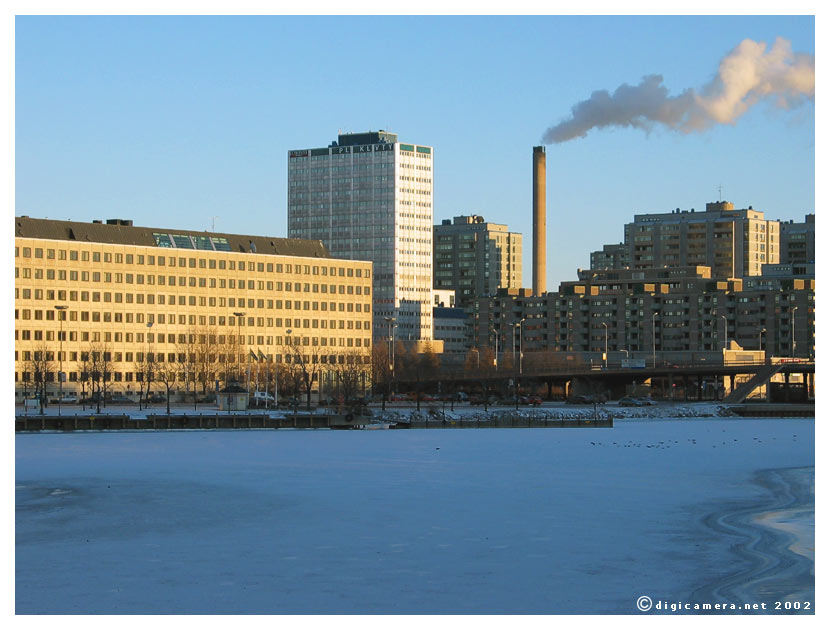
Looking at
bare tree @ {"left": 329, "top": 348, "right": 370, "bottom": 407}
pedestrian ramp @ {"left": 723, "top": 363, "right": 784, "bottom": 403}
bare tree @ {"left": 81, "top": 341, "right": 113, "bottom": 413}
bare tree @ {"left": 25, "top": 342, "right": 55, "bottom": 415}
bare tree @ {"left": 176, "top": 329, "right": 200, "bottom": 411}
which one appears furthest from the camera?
bare tree @ {"left": 176, "top": 329, "right": 200, "bottom": 411}

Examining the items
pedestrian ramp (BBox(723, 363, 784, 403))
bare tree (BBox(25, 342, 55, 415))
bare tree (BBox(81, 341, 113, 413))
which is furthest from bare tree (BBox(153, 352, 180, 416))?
pedestrian ramp (BBox(723, 363, 784, 403))

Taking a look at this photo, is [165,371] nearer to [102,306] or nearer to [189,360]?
[189,360]

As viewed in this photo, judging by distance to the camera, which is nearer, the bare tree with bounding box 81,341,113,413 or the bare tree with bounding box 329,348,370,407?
the bare tree with bounding box 329,348,370,407

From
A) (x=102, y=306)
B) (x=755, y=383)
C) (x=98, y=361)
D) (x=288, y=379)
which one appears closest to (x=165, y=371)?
(x=98, y=361)

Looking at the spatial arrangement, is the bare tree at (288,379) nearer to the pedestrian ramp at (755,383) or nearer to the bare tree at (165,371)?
the bare tree at (165,371)

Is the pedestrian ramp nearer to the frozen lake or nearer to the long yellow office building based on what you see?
the long yellow office building

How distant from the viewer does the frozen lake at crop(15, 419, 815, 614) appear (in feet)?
105

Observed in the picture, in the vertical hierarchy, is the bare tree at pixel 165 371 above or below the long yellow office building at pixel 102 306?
below

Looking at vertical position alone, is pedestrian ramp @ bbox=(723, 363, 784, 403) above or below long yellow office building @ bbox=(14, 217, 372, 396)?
below

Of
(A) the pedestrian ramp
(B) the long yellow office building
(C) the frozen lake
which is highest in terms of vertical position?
(B) the long yellow office building

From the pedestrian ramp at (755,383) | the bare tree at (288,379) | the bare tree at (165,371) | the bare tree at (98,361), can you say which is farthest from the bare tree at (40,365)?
the pedestrian ramp at (755,383)

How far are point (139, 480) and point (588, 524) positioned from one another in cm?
2230

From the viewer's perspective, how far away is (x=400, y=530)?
1657 inches

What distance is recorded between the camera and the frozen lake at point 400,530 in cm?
3189
